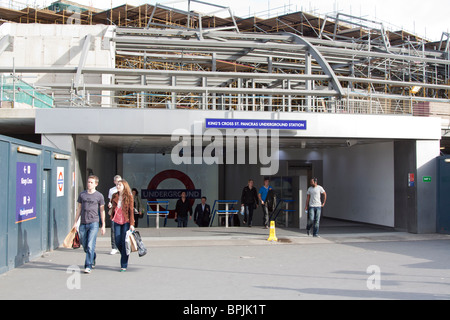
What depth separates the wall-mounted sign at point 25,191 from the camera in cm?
896

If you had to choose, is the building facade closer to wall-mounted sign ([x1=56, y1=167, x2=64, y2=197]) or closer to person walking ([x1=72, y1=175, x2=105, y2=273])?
wall-mounted sign ([x1=56, y1=167, x2=64, y2=197])

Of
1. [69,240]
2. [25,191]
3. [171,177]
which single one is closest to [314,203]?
[69,240]

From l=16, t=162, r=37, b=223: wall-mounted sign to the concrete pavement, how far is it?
0.96m

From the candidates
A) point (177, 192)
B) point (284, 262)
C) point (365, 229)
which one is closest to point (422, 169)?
point (365, 229)

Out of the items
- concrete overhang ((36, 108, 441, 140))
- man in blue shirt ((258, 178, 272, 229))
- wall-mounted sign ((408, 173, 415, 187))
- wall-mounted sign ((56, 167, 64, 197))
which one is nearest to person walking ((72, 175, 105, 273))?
wall-mounted sign ((56, 167, 64, 197))

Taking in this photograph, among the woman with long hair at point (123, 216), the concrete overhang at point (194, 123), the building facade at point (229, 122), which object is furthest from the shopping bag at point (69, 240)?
the concrete overhang at point (194, 123)

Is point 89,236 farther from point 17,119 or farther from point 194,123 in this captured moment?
point 17,119

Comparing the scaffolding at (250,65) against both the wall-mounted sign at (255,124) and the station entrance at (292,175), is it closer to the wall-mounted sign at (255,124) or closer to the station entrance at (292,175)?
the wall-mounted sign at (255,124)

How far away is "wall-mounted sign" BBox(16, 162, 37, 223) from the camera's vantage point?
8961 millimetres

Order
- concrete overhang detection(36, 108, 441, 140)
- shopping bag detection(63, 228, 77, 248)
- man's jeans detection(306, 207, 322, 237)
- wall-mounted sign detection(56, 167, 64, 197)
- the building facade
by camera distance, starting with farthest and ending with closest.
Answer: the building facade → man's jeans detection(306, 207, 322, 237) → concrete overhang detection(36, 108, 441, 140) → wall-mounted sign detection(56, 167, 64, 197) → shopping bag detection(63, 228, 77, 248)

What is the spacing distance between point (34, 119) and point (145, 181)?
11910 mm

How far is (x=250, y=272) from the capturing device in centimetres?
856

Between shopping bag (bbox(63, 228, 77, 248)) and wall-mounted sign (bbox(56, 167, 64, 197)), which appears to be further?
wall-mounted sign (bbox(56, 167, 64, 197))

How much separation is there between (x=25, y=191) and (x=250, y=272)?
4509 mm
